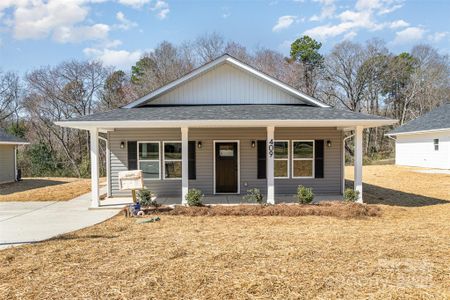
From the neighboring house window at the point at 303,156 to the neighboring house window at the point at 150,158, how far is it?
490 centimetres

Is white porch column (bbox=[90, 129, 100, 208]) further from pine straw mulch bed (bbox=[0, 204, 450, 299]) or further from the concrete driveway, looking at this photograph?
pine straw mulch bed (bbox=[0, 204, 450, 299])

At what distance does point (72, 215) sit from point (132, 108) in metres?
4.33

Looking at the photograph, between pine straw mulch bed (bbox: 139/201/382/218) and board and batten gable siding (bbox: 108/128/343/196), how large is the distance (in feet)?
7.56

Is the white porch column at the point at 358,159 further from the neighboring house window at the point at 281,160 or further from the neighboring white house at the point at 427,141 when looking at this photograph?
the neighboring white house at the point at 427,141

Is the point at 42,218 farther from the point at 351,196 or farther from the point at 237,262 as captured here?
the point at 351,196

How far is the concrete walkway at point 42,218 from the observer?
22.8ft

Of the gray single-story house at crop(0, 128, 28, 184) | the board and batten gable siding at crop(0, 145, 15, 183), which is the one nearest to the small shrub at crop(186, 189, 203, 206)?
the gray single-story house at crop(0, 128, 28, 184)

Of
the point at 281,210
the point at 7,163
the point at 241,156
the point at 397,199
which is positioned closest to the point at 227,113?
the point at 241,156

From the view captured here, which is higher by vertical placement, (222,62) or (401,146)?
(222,62)

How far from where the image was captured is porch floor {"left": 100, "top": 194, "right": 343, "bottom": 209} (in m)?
10.4

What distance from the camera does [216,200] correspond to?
10828mm

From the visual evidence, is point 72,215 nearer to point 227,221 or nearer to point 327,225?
point 227,221

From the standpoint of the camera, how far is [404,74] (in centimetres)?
3594

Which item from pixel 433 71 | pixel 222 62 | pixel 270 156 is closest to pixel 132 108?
pixel 222 62
